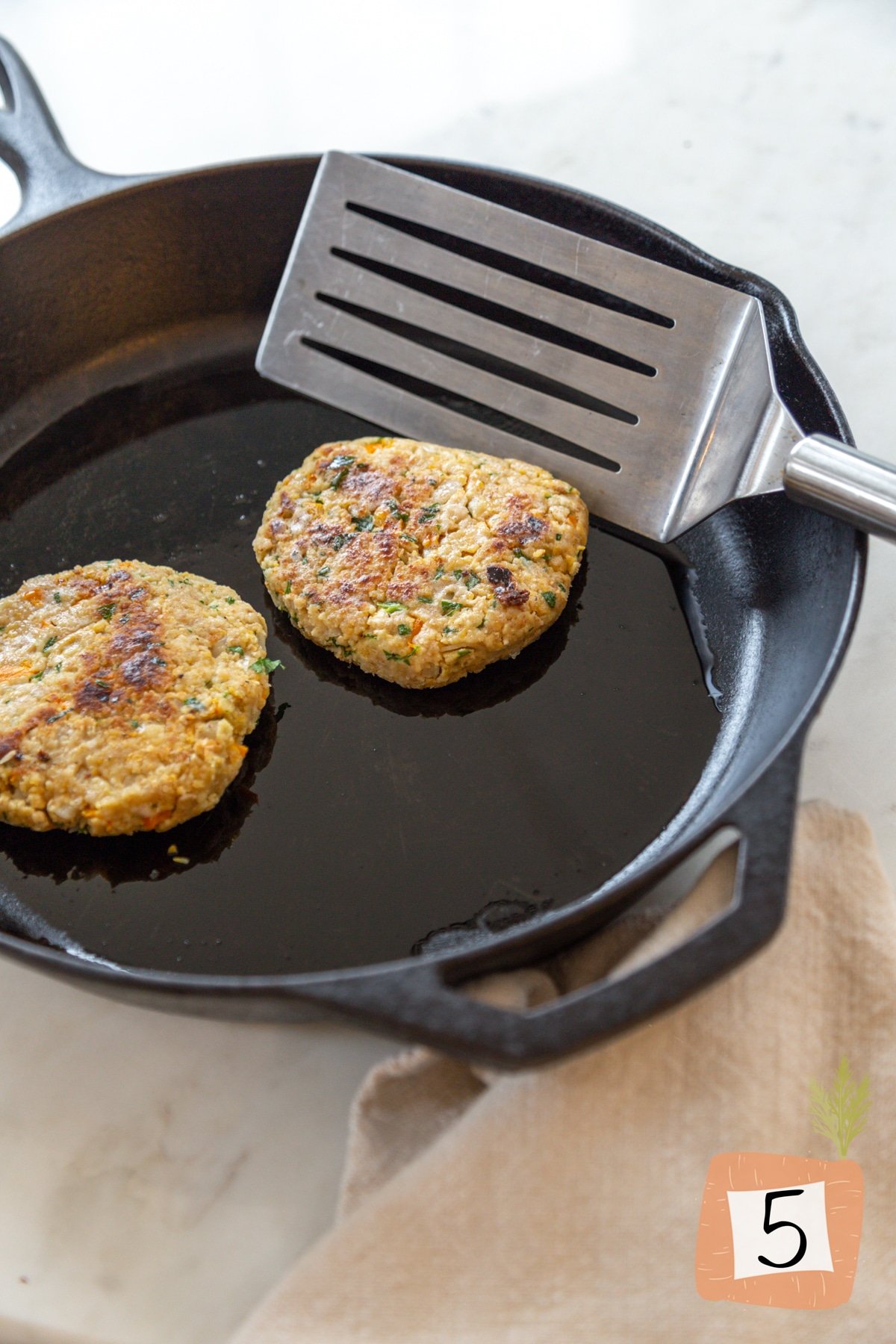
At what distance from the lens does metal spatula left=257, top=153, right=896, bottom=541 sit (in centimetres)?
221

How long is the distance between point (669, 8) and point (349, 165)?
1400 mm

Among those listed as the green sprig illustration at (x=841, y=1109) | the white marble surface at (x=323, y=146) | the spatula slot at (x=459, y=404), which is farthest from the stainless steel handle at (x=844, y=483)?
the green sprig illustration at (x=841, y=1109)

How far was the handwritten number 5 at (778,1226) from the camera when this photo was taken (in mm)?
1584

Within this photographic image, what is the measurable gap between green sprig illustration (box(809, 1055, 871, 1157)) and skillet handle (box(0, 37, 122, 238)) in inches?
86.5

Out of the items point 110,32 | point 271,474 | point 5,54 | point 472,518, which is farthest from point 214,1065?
point 110,32

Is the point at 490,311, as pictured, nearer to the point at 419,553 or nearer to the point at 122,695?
the point at 419,553

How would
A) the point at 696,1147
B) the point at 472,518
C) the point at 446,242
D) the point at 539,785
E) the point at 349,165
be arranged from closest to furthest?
the point at 696,1147, the point at 539,785, the point at 472,518, the point at 349,165, the point at 446,242

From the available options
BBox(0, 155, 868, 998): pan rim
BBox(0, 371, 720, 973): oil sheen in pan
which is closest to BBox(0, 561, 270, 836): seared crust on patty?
BBox(0, 371, 720, 973): oil sheen in pan

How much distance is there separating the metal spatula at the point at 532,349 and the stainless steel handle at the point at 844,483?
0.25 ft

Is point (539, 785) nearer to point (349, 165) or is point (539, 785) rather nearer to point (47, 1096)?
point (47, 1096)

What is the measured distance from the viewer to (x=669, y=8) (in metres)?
3.28

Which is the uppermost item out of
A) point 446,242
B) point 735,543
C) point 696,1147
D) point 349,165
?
point 349,165

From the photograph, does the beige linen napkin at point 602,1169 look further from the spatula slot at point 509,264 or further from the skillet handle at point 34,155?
the skillet handle at point 34,155

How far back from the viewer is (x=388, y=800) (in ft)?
6.60
